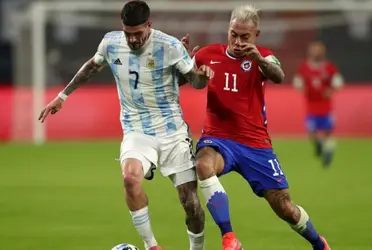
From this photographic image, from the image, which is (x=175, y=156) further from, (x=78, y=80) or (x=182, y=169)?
(x=78, y=80)

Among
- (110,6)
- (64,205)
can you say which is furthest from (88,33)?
(64,205)

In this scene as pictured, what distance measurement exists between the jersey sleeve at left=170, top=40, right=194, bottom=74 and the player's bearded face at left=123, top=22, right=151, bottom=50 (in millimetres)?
283

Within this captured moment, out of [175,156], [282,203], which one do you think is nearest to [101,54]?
[175,156]

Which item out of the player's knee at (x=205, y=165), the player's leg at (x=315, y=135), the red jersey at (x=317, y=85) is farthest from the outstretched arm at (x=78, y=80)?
the red jersey at (x=317, y=85)

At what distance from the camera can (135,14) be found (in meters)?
8.07

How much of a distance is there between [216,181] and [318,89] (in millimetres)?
13136

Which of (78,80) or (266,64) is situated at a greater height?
(266,64)

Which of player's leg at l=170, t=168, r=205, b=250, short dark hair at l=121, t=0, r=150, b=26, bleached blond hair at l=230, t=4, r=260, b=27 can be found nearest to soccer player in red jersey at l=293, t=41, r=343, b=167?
bleached blond hair at l=230, t=4, r=260, b=27

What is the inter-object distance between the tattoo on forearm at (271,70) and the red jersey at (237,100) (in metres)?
0.26

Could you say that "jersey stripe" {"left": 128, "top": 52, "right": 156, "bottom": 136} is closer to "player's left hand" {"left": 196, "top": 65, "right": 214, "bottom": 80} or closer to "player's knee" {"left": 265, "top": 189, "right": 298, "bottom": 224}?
"player's left hand" {"left": 196, "top": 65, "right": 214, "bottom": 80}

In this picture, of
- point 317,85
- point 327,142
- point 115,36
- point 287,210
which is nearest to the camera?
point 115,36

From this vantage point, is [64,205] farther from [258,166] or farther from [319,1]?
[319,1]

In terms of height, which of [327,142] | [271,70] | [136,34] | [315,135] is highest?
[136,34]

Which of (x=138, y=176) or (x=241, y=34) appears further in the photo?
(x=241, y=34)
